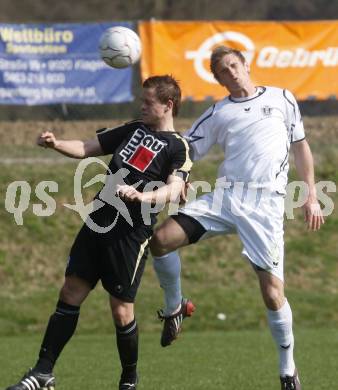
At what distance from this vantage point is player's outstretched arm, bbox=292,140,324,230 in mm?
7762

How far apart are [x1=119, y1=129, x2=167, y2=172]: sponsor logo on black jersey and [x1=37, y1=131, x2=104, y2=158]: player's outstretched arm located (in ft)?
0.82

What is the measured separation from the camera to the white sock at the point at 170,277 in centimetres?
794

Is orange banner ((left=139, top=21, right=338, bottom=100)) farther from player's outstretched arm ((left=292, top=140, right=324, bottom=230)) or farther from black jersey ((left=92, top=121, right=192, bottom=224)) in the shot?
black jersey ((left=92, top=121, right=192, bottom=224))

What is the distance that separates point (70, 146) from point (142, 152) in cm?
46

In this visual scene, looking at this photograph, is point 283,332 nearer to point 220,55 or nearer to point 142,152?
point 142,152

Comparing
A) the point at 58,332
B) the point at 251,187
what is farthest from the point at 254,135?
the point at 58,332

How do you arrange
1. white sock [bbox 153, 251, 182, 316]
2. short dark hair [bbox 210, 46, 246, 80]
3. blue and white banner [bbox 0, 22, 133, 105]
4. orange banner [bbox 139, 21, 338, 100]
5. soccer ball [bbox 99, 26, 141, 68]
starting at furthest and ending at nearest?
orange banner [bbox 139, 21, 338, 100] → blue and white banner [bbox 0, 22, 133, 105] → soccer ball [bbox 99, 26, 141, 68] → white sock [bbox 153, 251, 182, 316] → short dark hair [bbox 210, 46, 246, 80]

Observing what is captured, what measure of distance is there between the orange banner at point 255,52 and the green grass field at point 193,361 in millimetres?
3944

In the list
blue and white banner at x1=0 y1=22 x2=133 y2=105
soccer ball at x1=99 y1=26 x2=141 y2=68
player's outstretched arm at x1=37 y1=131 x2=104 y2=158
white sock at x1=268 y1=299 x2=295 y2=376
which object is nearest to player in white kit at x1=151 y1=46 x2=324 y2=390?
white sock at x1=268 y1=299 x2=295 y2=376

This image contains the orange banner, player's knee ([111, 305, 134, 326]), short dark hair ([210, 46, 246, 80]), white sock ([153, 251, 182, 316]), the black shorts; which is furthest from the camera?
the orange banner

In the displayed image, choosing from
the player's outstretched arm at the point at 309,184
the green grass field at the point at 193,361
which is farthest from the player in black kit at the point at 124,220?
the green grass field at the point at 193,361

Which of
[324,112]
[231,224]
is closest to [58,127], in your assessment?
[324,112]

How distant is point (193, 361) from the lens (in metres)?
10.5

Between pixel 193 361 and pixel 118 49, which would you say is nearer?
pixel 118 49
